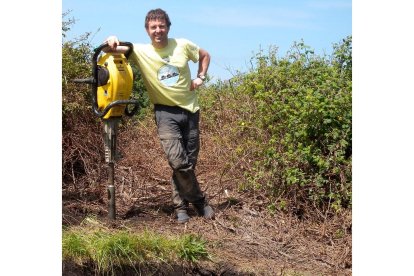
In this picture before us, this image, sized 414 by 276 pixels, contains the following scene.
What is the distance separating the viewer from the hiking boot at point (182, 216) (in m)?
6.34

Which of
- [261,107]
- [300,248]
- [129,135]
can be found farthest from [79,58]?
[300,248]

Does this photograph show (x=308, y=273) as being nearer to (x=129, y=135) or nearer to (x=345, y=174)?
(x=345, y=174)

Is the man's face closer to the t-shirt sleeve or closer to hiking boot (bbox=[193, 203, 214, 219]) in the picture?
the t-shirt sleeve

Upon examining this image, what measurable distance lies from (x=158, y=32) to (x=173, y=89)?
1.72 ft

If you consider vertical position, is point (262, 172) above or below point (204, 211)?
above

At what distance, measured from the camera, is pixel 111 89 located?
5711mm

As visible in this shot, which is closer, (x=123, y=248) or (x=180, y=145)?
(x=123, y=248)

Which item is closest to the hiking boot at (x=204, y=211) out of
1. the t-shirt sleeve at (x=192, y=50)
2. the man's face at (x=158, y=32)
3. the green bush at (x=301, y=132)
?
the green bush at (x=301, y=132)

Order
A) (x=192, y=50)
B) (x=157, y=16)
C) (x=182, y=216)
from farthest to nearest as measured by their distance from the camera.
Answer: (x=182, y=216)
(x=192, y=50)
(x=157, y=16)

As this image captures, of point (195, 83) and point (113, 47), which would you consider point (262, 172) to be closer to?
point (195, 83)

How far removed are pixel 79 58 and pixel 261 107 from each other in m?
2.33

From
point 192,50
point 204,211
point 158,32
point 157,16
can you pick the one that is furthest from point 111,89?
point 204,211

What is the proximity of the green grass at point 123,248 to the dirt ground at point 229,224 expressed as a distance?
4.3 inches

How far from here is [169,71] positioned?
594 cm
